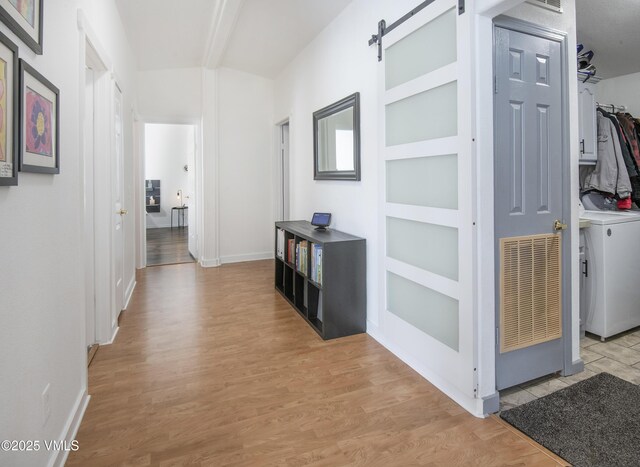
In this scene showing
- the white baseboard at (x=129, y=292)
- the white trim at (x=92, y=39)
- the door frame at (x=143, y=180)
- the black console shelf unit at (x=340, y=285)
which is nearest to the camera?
the white trim at (x=92, y=39)

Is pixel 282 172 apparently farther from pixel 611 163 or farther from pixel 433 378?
pixel 433 378

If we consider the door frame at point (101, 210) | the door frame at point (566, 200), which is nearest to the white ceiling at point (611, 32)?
the door frame at point (566, 200)

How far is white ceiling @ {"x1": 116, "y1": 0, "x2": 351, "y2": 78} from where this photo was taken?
139 inches

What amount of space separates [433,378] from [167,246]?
248 inches

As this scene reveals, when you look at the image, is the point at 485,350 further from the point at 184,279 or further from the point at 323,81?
the point at 184,279

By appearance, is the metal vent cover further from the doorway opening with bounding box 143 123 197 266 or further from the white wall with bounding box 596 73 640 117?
the doorway opening with bounding box 143 123 197 266

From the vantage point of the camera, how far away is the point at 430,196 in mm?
2264

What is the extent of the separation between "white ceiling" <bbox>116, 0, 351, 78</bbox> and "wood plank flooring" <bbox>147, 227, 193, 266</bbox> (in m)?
2.83

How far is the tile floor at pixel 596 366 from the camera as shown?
6.95 feet

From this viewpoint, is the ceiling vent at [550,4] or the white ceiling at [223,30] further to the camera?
the white ceiling at [223,30]

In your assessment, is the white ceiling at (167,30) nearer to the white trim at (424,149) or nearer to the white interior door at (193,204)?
the white interior door at (193,204)

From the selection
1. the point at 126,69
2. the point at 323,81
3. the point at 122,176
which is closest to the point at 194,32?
the point at 126,69

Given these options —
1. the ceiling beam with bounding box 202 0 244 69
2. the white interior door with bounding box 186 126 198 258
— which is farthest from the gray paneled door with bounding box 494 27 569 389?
the white interior door with bounding box 186 126 198 258

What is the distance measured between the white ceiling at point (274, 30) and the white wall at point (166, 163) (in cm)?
525
